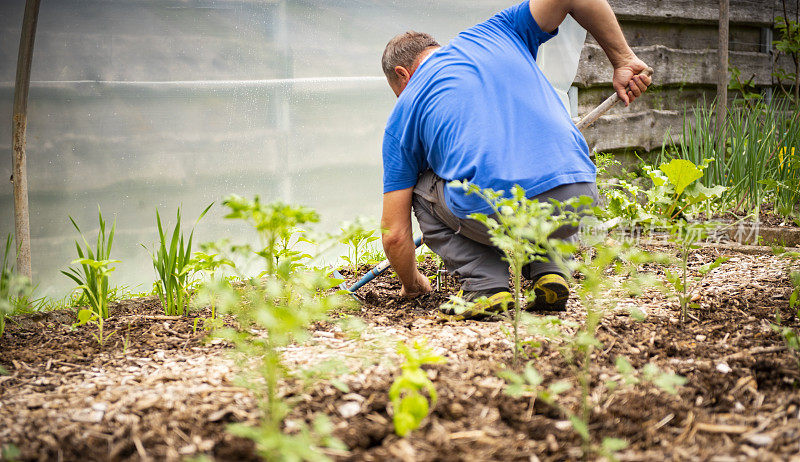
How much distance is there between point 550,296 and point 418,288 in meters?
0.58

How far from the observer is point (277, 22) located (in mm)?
2834

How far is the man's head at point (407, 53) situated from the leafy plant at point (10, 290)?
4.83ft

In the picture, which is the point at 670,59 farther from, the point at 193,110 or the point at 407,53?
the point at 193,110

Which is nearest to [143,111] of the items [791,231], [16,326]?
[16,326]

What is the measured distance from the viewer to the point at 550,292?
6.37ft

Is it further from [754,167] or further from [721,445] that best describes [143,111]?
[754,167]

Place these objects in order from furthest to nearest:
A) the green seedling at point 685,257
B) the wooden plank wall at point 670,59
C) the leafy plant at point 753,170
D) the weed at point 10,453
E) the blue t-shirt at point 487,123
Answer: the wooden plank wall at point 670,59 < the leafy plant at point 753,170 < the blue t-shirt at point 487,123 < the green seedling at point 685,257 < the weed at point 10,453

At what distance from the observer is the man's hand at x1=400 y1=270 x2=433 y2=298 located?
2324 mm

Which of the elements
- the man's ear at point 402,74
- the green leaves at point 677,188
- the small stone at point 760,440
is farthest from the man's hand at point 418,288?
the small stone at point 760,440

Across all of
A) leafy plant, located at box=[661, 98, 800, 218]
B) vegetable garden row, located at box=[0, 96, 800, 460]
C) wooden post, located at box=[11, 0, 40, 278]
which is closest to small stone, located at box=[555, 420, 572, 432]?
vegetable garden row, located at box=[0, 96, 800, 460]

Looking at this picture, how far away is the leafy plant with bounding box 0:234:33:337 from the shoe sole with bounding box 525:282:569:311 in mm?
1666

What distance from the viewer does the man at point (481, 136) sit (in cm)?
192

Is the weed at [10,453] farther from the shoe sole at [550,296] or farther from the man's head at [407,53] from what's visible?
the man's head at [407,53]

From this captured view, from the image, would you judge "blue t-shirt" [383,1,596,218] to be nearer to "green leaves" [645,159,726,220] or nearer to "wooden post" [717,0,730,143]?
"green leaves" [645,159,726,220]
